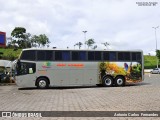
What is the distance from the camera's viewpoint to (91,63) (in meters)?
26.3

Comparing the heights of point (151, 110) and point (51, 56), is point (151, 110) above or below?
below

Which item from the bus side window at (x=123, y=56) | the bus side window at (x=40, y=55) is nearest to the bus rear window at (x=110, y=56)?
the bus side window at (x=123, y=56)

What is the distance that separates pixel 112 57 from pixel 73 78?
3648 mm

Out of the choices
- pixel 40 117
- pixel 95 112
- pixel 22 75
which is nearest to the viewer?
pixel 40 117

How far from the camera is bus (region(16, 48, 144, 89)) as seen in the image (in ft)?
81.9

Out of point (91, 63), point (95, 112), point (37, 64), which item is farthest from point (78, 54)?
point (95, 112)

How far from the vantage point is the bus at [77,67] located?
81.9 ft

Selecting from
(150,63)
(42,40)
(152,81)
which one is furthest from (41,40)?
(152,81)

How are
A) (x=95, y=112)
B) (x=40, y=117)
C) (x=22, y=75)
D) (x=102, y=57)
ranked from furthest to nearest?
1. (x=102, y=57)
2. (x=22, y=75)
3. (x=95, y=112)
4. (x=40, y=117)

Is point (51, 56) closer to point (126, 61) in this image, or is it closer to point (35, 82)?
point (35, 82)

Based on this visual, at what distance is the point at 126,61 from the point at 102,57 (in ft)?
6.86

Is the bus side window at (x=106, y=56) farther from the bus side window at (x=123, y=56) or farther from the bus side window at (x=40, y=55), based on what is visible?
the bus side window at (x=40, y=55)

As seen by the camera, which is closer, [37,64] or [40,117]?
[40,117]

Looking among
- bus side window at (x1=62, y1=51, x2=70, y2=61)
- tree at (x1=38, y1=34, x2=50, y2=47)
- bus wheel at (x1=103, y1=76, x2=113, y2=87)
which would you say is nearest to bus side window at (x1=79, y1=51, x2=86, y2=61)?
bus side window at (x1=62, y1=51, x2=70, y2=61)
